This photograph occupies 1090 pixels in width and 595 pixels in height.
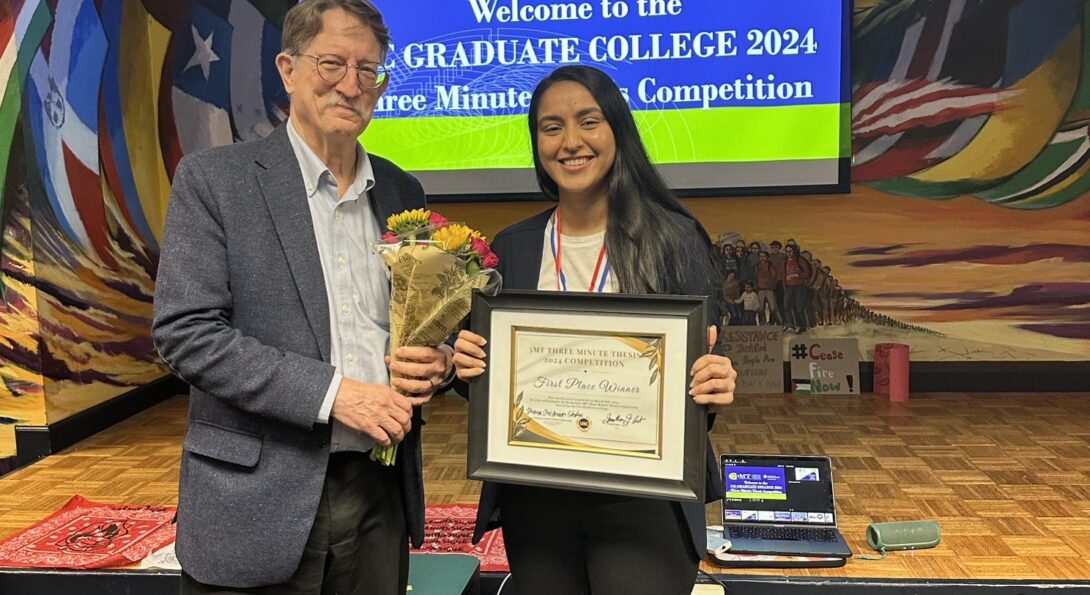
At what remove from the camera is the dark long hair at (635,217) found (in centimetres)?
147

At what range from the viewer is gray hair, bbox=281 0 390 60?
1.39 metres

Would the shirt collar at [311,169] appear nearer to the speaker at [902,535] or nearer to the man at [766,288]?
the speaker at [902,535]

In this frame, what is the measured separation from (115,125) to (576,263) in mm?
4362

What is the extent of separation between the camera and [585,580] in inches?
59.1

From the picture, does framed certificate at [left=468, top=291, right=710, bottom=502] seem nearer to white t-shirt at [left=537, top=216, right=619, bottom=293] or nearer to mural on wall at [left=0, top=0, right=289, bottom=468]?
white t-shirt at [left=537, top=216, right=619, bottom=293]

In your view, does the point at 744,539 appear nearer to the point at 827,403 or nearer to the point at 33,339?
the point at 827,403

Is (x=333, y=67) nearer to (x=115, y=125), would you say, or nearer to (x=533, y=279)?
(x=533, y=279)

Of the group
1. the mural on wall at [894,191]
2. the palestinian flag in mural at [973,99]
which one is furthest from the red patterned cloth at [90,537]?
the palestinian flag in mural at [973,99]

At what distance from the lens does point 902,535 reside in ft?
9.18

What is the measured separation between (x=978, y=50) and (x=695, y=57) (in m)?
1.76

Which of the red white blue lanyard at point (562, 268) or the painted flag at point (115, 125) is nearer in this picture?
the red white blue lanyard at point (562, 268)

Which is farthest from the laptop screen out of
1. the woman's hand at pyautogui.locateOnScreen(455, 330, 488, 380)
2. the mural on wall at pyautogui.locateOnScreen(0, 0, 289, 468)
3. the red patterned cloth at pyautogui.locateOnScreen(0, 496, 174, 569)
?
the mural on wall at pyautogui.locateOnScreen(0, 0, 289, 468)

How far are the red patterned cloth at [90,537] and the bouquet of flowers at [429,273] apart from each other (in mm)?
1917

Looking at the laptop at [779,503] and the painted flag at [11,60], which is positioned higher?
the painted flag at [11,60]
